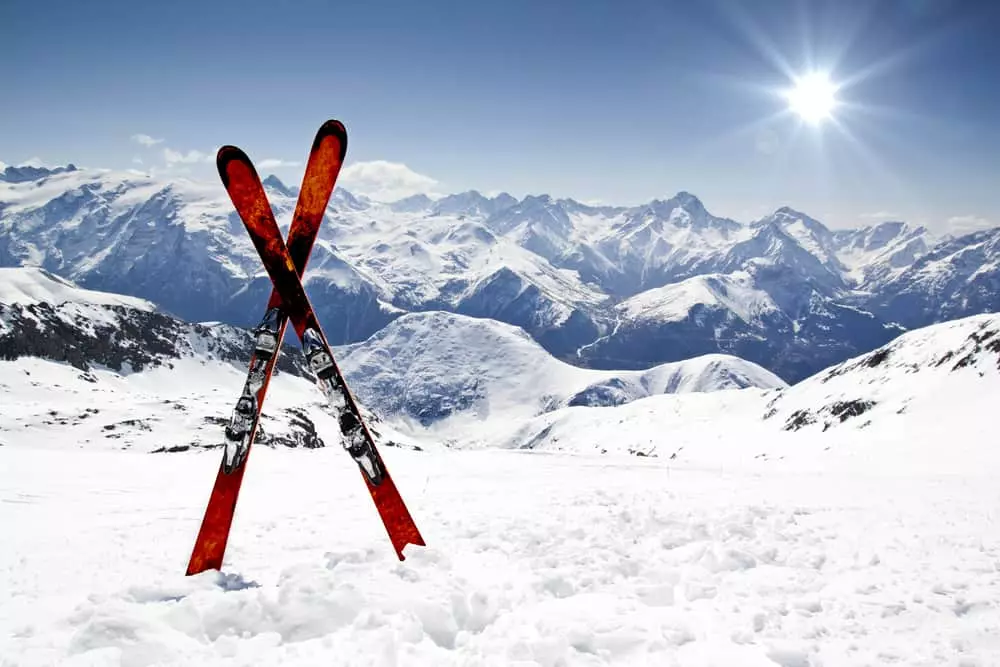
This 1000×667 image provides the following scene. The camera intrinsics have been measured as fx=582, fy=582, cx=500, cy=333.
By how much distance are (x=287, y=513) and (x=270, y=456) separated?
61.8ft

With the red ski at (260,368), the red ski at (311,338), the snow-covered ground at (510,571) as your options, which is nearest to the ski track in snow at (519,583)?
the snow-covered ground at (510,571)

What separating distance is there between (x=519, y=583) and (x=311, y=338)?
18.6 ft

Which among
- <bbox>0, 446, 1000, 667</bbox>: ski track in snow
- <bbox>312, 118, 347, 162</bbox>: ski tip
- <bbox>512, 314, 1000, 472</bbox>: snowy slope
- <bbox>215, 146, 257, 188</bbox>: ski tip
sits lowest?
<bbox>0, 446, 1000, 667</bbox>: ski track in snow

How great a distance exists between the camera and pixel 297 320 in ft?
35.0

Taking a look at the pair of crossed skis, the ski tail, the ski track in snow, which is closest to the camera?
the ski track in snow

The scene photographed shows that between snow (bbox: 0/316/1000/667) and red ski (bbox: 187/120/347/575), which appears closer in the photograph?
snow (bbox: 0/316/1000/667)

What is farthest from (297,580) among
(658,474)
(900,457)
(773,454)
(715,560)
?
(773,454)

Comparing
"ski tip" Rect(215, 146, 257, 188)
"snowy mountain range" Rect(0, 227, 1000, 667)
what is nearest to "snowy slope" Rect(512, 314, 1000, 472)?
"snowy mountain range" Rect(0, 227, 1000, 667)

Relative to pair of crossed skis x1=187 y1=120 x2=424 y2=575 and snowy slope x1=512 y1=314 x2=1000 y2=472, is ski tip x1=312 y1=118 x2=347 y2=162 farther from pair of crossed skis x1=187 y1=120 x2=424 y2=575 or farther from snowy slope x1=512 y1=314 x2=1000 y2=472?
snowy slope x1=512 y1=314 x2=1000 y2=472

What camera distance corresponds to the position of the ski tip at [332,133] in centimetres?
1138

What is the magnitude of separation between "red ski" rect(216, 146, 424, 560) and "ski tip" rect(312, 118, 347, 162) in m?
1.38

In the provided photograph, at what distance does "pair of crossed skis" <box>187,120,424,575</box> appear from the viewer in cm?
1027

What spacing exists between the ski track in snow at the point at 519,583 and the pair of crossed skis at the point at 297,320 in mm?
987

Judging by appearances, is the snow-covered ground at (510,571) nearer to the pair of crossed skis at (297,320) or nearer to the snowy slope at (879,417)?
the pair of crossed skis at (297,320)
